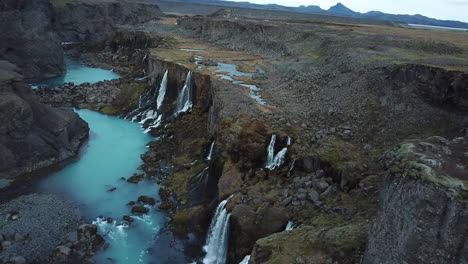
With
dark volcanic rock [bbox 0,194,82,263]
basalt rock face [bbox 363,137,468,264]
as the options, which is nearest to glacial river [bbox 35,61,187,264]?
dark volcanic rock [bbox 0,194,82,263]

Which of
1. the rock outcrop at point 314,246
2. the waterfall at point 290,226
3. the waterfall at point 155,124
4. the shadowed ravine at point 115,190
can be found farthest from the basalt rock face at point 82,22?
the rock outcrop at point 314,246

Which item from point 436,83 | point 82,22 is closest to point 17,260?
point 436,83

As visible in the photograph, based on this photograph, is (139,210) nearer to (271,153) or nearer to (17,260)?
(17,260)

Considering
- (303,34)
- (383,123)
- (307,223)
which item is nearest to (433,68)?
(383,123)

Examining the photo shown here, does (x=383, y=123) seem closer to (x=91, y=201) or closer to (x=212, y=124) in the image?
(x=212, y=124)

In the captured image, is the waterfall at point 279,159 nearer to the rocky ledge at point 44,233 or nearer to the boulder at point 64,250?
the rocky ledge at point 44,233

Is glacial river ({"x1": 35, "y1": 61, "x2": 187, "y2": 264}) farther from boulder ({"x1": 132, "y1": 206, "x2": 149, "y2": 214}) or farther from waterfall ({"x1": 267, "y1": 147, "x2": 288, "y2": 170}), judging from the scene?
waterfall ({"x1": 267, "y1": 147, "x2": 288, "y2": 170})
